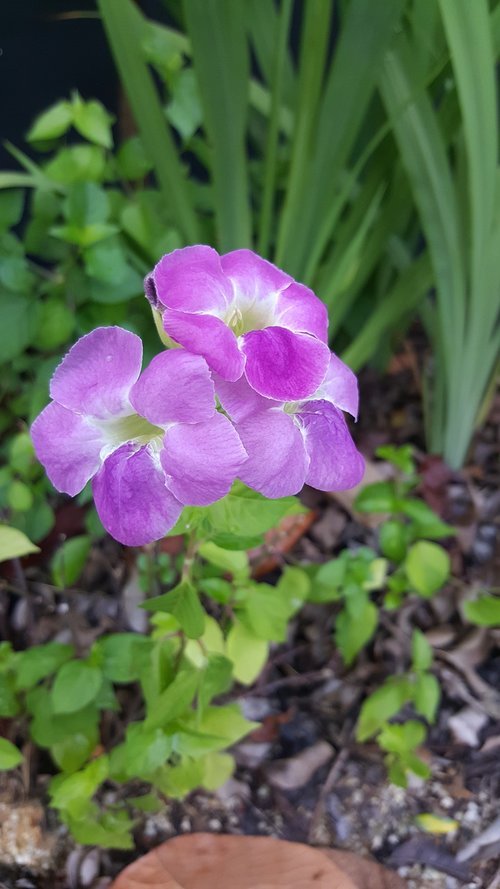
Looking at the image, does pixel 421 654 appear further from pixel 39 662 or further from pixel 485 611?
pixel 39 662

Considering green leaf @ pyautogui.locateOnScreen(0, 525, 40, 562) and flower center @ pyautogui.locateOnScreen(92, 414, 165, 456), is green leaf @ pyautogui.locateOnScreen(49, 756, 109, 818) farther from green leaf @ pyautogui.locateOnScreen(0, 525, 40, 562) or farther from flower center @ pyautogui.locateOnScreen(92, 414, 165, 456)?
flower center @ pyautogui.locateOnScreen(92, 414, 165, 456)

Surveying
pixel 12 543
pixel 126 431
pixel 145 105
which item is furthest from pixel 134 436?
pixel 145 105

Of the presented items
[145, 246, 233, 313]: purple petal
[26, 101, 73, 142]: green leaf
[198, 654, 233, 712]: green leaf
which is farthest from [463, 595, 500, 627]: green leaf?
[26, 101, 73, 142]: green leaf

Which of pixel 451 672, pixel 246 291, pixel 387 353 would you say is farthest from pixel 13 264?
pixel 451 672

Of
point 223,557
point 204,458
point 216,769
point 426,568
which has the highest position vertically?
point 204,458

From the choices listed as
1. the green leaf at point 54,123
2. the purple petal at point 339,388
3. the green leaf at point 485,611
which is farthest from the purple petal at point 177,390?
the green leaf at point 54,123

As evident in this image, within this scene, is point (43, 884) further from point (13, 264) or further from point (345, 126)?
point (345, 126)
